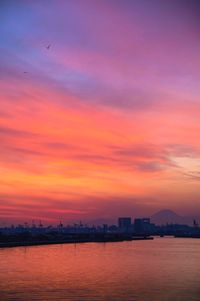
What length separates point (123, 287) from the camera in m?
28.5

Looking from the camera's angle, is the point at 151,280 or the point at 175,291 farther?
the point at 151,280

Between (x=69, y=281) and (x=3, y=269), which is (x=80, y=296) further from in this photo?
(x=3, y=269)

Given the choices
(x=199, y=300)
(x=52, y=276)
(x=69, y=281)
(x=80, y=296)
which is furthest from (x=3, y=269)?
(x=199, y=300)

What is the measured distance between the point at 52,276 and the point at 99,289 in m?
7.97

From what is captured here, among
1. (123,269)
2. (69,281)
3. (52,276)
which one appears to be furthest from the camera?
(123,269)

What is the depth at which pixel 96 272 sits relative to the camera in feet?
124

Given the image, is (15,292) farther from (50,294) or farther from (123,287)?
(123,287)

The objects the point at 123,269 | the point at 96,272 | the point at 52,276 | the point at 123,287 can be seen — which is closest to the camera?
the point at 123,287

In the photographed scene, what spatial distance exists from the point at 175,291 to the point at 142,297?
2995 mm

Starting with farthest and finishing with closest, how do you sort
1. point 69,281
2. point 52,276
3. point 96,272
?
point 96,272 → point 52,276 → point 69,281

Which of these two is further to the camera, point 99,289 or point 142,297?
point 99,289

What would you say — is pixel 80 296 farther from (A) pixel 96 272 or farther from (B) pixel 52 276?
(A) pixel 96 272

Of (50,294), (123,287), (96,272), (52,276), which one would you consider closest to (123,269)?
(96,272)

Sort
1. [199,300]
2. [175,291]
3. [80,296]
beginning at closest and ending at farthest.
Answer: [199,300] < [80,296] < [175,291]
